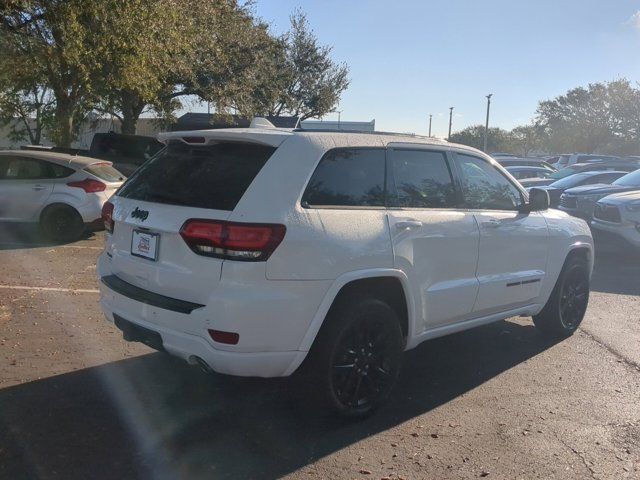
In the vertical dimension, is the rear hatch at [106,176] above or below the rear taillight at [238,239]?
above

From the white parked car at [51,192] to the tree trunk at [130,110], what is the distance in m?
10.8

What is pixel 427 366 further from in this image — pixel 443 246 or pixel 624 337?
pixel 624 337

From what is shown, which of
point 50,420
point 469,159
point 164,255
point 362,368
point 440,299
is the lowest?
point 50,420

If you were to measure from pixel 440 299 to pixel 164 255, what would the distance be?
200 centimetres

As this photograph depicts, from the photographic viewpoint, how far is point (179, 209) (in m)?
3.81

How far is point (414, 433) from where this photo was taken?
4059 millimetres

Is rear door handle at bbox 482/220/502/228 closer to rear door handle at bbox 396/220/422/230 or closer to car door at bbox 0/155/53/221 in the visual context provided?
rear door handle at bbox 396/220/422/230

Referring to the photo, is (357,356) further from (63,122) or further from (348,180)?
(63,122)

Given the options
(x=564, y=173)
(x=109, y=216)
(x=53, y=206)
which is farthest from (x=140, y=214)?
(x=564, y=173)

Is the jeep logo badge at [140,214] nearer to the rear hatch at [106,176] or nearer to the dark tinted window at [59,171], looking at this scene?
the rear hatch at [106,176]

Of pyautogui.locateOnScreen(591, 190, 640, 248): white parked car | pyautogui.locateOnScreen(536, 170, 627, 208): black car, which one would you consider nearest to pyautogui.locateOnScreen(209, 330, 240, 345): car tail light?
pyautogui.locateOnScreen(591, 190, 640, 248): white parked car

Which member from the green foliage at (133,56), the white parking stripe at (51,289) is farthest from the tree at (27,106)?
the white parking stripe at (51,289)

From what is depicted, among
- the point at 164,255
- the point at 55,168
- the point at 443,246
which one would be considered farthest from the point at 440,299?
the point at 55,168

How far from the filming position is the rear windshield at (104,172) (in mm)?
10719
